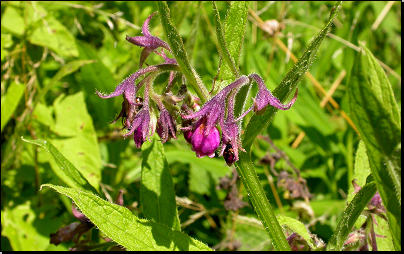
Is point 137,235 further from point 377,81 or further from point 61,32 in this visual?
point 61,32

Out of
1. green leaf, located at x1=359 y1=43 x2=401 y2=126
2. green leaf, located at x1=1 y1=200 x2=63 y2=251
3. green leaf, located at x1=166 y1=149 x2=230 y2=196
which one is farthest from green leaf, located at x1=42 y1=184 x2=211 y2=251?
green leaf, located at x1=166 y1=149 x2=230 y2=196

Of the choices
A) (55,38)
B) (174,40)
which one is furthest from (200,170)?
(174,40)

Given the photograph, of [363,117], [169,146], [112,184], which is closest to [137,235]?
[363,117]

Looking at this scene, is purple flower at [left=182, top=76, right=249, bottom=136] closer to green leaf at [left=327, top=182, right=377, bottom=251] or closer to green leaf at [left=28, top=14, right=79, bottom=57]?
green leaf at [left=327, top=182, right=377, bottom=251]

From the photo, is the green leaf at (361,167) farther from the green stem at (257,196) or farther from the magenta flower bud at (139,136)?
the magenta flower bud at (139,136)

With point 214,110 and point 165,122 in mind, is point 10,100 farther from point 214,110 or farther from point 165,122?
point 214,110
